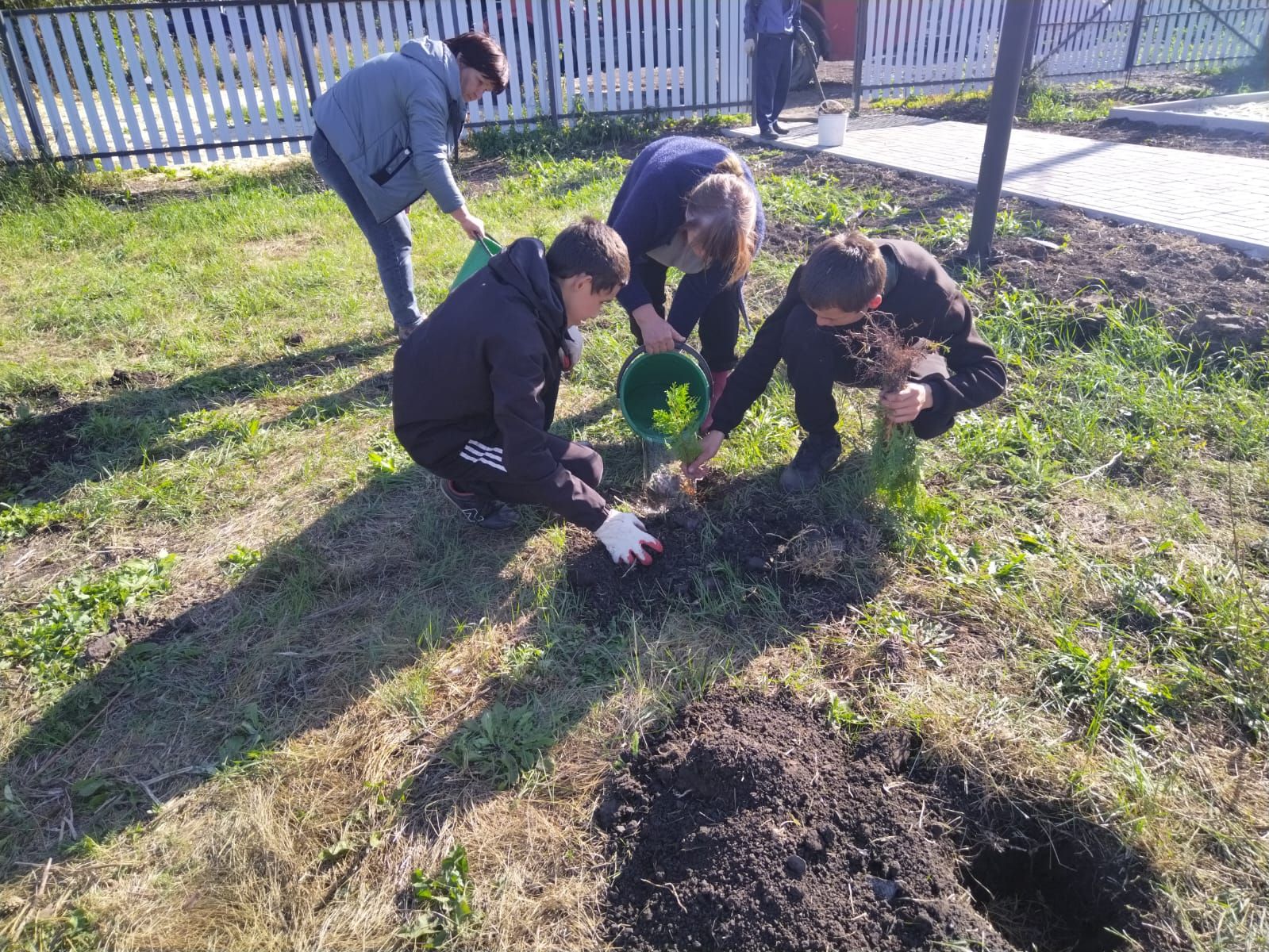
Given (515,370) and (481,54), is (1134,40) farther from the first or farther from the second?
(515,370)

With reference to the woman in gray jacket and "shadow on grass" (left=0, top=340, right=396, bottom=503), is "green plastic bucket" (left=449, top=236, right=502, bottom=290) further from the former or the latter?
"shadow on grass" (left=0, top=340, right=396, bottom=503)

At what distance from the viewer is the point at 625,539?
259 centimetres

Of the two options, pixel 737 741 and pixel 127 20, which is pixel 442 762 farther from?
pixel 127 20

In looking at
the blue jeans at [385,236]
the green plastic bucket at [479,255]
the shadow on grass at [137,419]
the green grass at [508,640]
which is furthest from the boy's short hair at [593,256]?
the blue jeans at [385,236]

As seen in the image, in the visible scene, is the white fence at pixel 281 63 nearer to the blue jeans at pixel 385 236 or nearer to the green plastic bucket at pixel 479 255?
the blue jeans at pixel 385 236

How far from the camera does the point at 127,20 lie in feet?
26.0

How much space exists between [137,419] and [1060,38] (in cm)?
1354

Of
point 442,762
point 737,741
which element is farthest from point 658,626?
point 442,762

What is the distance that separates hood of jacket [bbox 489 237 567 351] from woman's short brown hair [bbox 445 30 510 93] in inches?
70.8

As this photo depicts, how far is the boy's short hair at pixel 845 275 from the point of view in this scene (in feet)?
8.27

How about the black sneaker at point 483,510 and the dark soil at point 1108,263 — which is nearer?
the black sneaker at point 483,510

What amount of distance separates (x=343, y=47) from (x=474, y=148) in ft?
5.45

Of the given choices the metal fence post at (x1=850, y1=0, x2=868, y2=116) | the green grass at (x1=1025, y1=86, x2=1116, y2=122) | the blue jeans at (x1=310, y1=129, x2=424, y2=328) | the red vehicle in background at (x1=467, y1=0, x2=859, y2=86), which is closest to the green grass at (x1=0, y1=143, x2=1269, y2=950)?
the blue jeans at (x1=310, y1=129, x2=424, y2=328)

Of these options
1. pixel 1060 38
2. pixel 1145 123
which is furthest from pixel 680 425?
pixel 1060 38
